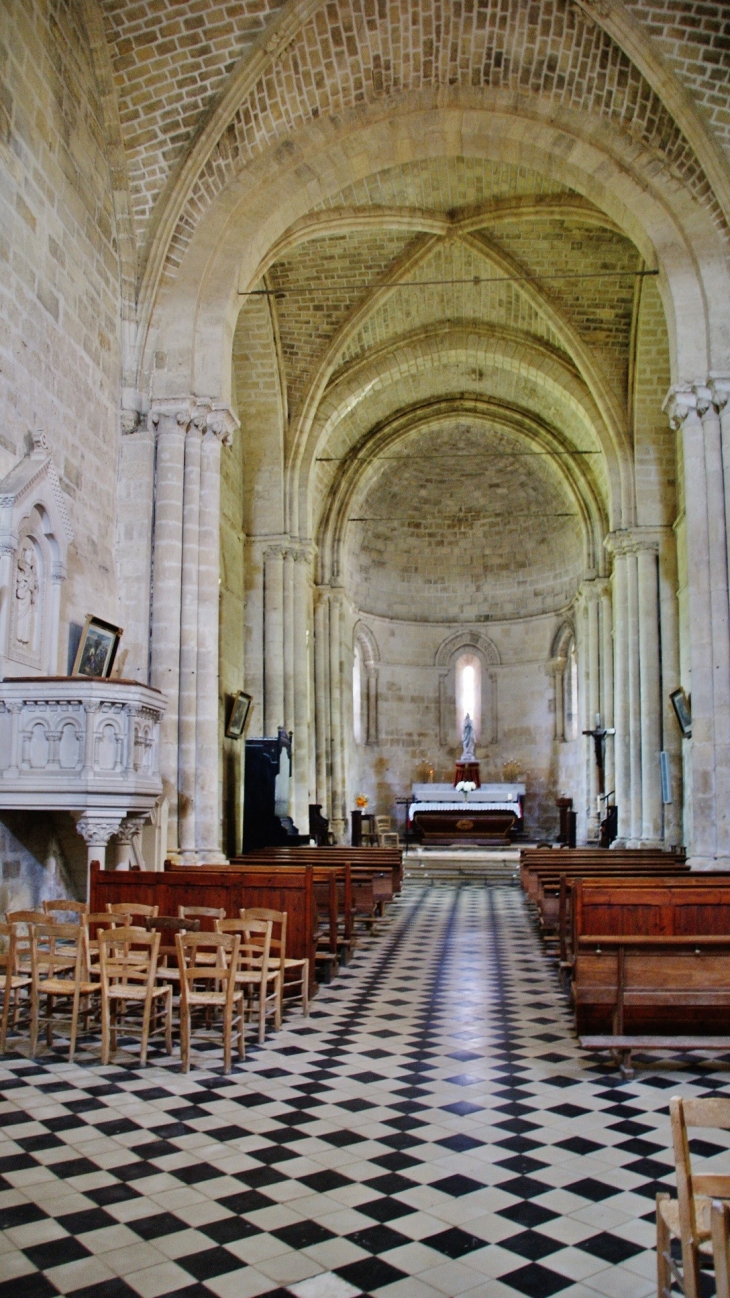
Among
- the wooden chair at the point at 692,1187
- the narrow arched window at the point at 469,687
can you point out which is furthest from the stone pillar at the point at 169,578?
the narrow arched window at the point at 469,687

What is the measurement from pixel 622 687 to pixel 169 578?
10794mm

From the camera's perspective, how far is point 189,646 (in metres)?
13.9

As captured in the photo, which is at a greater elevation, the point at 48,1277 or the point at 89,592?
the point at 89,592

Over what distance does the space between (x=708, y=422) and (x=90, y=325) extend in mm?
8130

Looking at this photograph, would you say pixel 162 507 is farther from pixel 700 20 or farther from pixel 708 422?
pixel 700 20

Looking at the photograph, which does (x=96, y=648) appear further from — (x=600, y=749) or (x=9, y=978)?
(x=600, y=749)

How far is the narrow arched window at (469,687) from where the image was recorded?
3309 centimetres

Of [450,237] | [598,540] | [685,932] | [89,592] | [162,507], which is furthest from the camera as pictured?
[598,540]

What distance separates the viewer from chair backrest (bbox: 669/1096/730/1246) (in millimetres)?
2779

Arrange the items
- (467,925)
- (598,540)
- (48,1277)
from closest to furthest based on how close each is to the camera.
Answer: (48,1277), (467,925), (598,540)

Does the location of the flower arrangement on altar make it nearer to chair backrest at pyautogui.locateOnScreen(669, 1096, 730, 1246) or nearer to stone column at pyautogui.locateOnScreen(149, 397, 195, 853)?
stone column at pyautogui.locateOnScreen(149, 397, 195, 853)

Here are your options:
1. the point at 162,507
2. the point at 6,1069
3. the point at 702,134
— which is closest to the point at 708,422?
the point at 702,134

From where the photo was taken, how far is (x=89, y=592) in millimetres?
12906

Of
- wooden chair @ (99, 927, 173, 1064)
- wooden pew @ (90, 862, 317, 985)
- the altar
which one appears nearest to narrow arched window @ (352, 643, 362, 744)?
the altar
